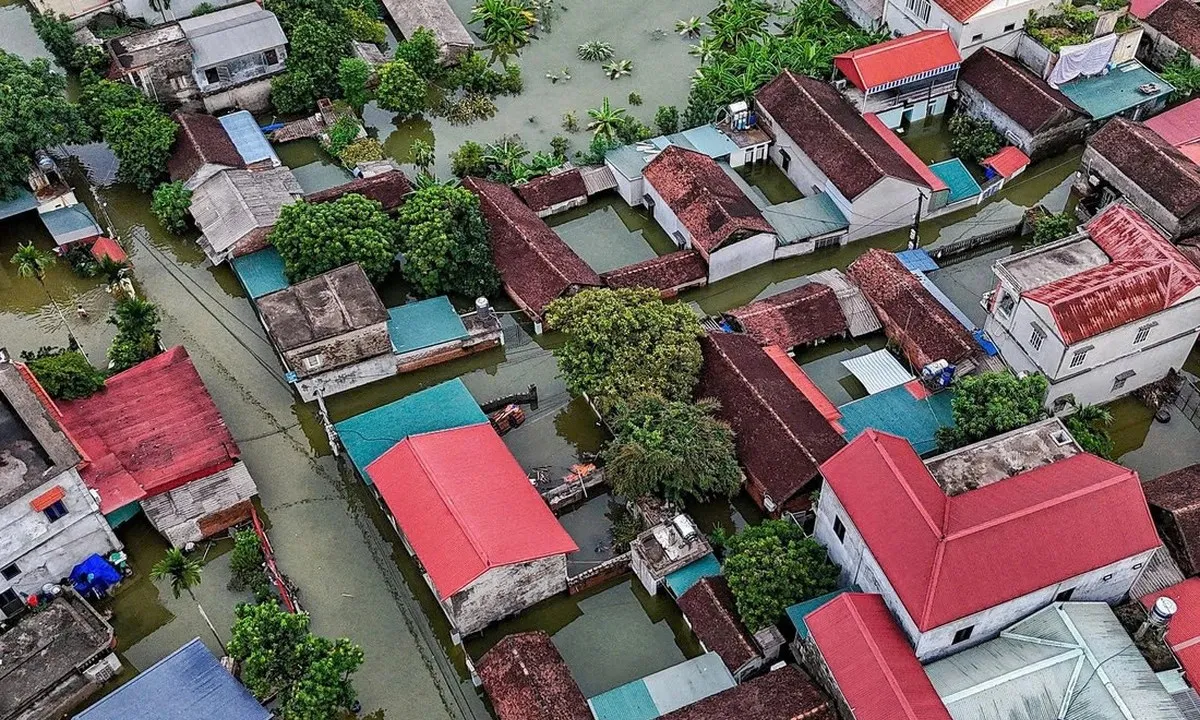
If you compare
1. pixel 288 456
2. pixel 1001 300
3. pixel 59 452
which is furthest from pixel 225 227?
pixel 1001 300

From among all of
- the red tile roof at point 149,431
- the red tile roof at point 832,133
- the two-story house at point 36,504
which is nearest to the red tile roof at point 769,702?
the red tile roof at point 149,431

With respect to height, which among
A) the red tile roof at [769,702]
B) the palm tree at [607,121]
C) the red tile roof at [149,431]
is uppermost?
the palm tree at [607,121]

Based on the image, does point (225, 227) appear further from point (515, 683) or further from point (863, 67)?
point (863, 67)

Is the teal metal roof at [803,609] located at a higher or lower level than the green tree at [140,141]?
lower

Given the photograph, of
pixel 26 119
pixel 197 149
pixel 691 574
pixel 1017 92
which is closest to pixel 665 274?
pixel 691 574

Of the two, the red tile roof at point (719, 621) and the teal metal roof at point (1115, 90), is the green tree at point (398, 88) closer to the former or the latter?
the red tile roof at point (719, 621)

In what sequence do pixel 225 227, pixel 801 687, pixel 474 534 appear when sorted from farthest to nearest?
pixel 225 227
pixel 474 534
pixel 801 687
